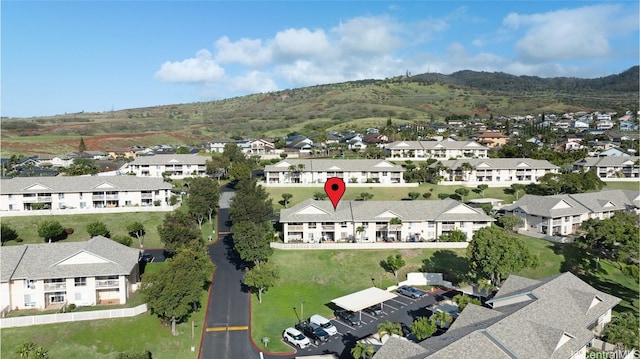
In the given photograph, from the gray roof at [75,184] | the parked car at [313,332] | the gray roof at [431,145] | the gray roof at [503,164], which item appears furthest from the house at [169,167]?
the parked car at [313,332]

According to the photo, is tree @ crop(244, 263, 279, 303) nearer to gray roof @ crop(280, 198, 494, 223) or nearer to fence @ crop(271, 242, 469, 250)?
fence @ crop(271, 242, 469, 250)

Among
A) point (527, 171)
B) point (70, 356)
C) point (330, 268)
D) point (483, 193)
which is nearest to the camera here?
point (70, 356)

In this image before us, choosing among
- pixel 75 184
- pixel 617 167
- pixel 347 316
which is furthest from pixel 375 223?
pixel 617 167

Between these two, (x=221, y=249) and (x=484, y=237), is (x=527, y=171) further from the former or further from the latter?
(x=221, y=249)

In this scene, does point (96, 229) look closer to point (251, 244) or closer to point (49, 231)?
point (49, 231)

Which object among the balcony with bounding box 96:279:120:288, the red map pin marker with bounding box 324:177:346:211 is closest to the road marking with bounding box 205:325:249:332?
the balcony with bounding box 96:279:120:288

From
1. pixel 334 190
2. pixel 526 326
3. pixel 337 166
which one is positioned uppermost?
pixel 337 166

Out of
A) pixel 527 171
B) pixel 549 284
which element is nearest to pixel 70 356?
pixel 549 284
